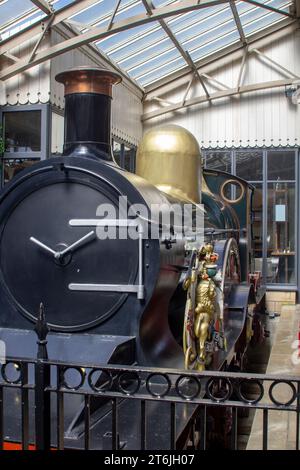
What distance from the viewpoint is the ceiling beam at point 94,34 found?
6.99 meters

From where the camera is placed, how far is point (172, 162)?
5.34 metres

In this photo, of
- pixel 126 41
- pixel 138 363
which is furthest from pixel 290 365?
pixel 126 41

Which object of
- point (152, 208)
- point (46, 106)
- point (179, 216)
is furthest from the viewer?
point (46, 106)

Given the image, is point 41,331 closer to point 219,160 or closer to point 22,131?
point 22,131

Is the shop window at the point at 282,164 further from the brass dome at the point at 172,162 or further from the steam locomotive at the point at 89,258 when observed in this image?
the steam locomotive at the point at 89,258

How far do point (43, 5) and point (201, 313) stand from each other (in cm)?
497

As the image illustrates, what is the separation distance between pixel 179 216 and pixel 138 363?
147 centimetres

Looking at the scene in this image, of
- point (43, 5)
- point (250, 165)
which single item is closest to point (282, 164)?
point (250, 165)

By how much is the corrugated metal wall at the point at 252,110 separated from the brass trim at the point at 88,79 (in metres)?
8.08

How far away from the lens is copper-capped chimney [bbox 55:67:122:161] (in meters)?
3.67

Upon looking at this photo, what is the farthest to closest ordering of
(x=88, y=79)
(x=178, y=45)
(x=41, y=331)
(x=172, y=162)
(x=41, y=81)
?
(x=178, y=45) → (x=41, y=81) → (x=172, y=162) → (x=88, y=79) → (x=41, y=331)

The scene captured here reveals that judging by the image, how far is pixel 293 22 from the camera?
11273 mm
